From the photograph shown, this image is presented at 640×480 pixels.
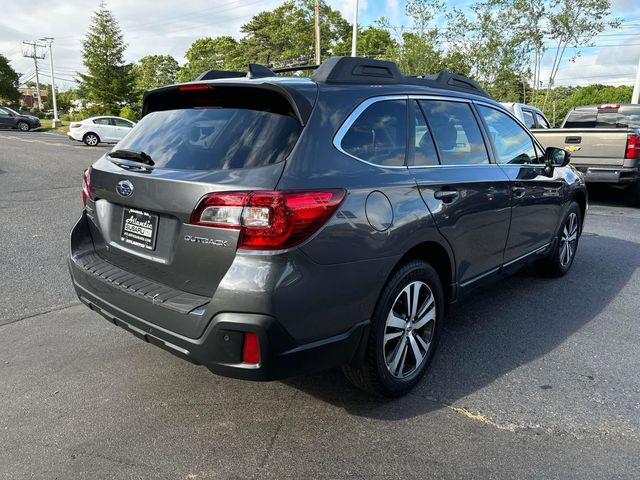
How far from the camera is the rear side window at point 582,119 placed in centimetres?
1184

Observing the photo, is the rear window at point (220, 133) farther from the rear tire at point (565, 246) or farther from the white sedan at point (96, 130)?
the white sedan at point (96, 130)

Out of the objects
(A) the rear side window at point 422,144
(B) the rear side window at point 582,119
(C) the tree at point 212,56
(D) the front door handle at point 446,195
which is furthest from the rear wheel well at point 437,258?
(C) the tree at point 212,56

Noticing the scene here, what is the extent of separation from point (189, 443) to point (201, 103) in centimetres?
184

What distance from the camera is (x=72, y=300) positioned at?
4.32 meters

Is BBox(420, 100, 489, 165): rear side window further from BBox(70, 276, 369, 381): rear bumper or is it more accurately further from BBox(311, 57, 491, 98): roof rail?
BBox(70, 276, 369, 381): rear bumper

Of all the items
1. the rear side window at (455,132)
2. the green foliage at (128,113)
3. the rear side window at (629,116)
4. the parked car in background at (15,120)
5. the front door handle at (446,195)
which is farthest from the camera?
the green foliage at (128,113)

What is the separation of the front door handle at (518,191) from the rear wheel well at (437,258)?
1.10 m

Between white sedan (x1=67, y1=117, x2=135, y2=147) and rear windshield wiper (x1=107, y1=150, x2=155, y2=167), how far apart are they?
78.1 feet

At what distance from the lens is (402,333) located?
2.84 meters

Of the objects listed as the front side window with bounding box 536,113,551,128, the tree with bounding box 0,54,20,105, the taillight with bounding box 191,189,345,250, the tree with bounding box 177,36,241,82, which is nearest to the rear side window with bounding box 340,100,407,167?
the taillight with bounding box 191,189,345,250

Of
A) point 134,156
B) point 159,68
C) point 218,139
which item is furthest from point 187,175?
point 159,68

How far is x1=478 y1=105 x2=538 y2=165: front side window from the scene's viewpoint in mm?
3883

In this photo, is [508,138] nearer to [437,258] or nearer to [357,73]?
[437,258]

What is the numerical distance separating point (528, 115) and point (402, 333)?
33.7 ft
